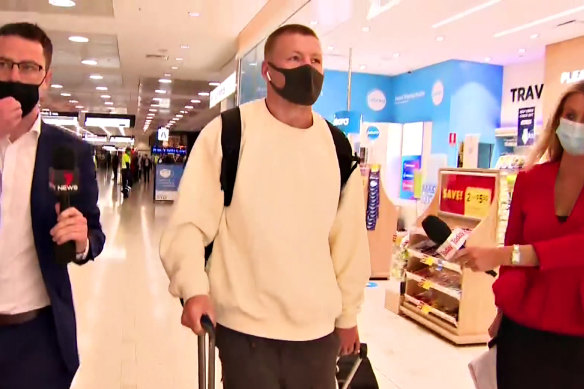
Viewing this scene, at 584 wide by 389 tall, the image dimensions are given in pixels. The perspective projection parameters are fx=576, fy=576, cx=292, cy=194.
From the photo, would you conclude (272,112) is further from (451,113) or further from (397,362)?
(451,113)

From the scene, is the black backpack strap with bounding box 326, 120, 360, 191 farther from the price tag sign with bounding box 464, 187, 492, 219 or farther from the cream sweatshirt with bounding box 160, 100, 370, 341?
the price tag sign with bounding box 464, 187, 492, 219

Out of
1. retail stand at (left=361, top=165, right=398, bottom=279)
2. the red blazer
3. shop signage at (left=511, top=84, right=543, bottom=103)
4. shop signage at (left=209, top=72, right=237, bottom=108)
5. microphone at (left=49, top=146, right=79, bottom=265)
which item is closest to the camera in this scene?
microphone at (left=49, top=146, right=79, bottom=265)

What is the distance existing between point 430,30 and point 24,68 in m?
9.12

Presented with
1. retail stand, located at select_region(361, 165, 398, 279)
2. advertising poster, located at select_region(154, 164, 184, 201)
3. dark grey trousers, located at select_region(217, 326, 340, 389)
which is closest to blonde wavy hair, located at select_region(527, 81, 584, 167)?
dark grey trousers, located at select_region(217, 326, 340, 389)

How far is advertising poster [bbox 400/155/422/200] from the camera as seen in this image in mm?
13700

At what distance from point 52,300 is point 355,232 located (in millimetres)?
876

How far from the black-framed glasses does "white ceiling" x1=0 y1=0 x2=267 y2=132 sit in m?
2.92

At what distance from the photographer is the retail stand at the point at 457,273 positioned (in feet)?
15.2

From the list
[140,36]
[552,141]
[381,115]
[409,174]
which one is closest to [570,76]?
[409,174]

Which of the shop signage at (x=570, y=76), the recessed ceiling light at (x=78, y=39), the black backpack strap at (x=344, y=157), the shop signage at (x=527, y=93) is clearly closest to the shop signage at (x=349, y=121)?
the shop signage at (x=570, y=76)

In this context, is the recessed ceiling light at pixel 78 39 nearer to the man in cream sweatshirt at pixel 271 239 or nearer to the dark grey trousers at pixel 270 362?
the man in cream sweatshirt at pixel 271 239

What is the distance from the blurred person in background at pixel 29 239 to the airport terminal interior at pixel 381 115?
0.23 m

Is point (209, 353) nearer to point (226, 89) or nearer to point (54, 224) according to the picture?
point (54, 224)

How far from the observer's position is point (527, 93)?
475 inches
